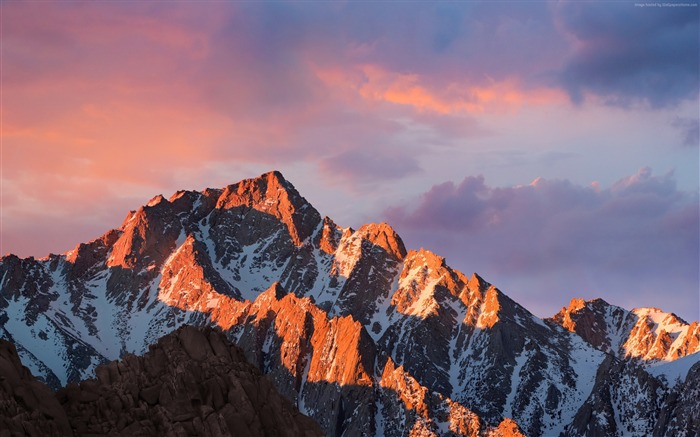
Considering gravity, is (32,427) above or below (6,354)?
below

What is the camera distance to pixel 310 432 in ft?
553

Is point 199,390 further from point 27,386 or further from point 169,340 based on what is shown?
point 27,386

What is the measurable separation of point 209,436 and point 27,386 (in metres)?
23.1

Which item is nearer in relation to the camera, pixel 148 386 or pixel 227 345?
pixel 148 386

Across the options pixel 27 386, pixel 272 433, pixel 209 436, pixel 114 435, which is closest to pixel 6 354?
pixel 27 386

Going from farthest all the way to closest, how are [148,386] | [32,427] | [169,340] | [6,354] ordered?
1. [169,340]
2. [148,386]
3. [6,354]
4. [32,427]

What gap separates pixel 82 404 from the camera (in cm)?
15225

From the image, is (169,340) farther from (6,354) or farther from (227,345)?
(6,354)

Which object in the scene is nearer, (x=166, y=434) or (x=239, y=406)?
Answer: (x=166, y=434)

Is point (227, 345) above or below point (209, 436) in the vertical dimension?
above

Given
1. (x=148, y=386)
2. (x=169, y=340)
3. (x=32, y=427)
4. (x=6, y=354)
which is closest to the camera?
(x=32, y=427)

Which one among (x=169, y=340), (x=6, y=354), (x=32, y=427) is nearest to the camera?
(x=32, y=427)

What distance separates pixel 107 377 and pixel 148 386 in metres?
5.47

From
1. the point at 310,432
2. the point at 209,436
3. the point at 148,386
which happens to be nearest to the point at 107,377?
the point at 148,386
